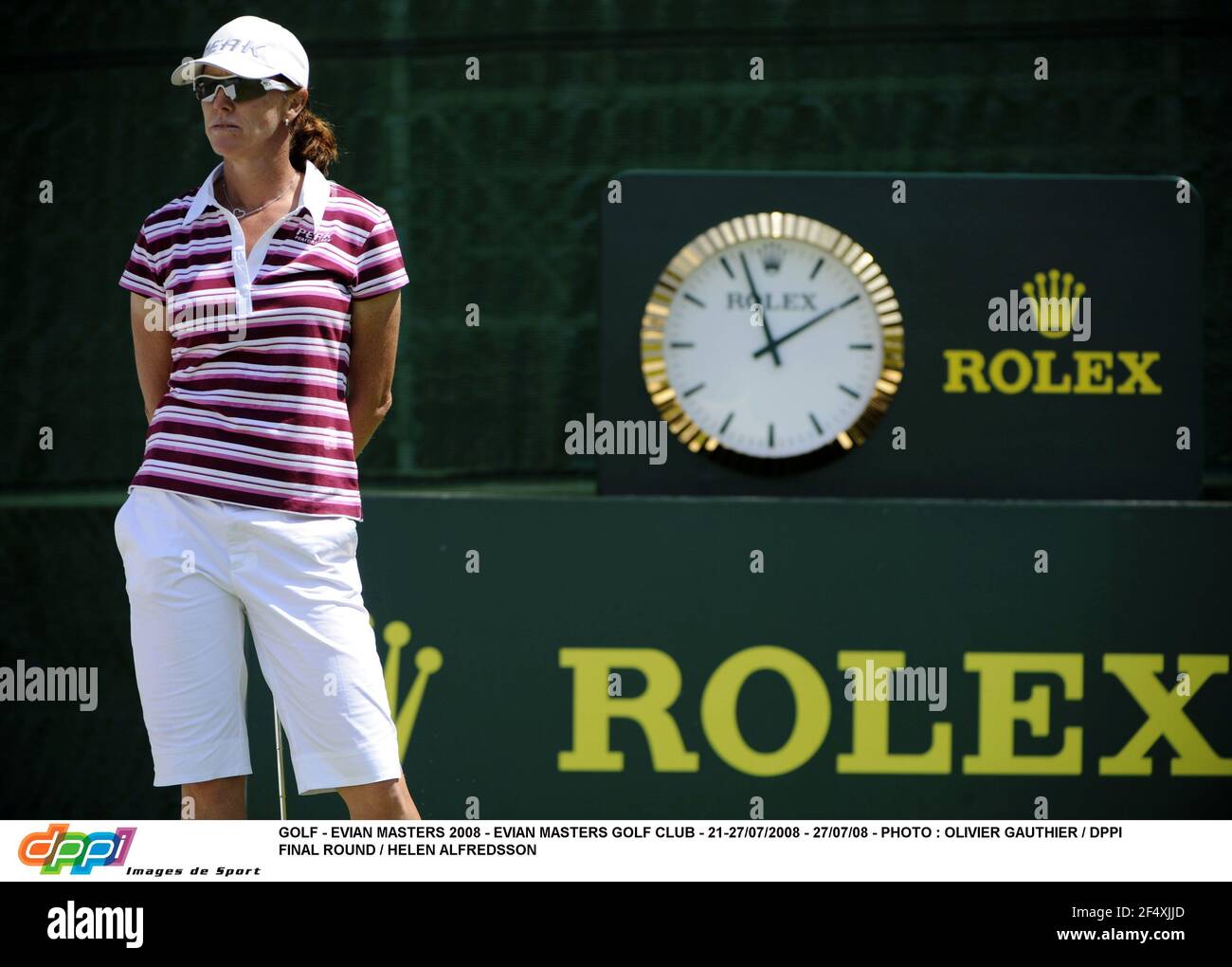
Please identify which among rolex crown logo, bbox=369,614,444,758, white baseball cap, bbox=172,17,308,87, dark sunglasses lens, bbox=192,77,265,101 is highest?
white baseball cap, bbox=172,17,308,87

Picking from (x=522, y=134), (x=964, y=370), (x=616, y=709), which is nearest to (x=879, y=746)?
(x=616, y=709)

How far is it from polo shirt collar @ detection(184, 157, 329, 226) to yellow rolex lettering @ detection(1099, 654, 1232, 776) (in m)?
1.50

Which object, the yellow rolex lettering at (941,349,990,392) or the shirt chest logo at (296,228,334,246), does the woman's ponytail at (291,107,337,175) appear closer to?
the shirt chest logo at (296,228,334,246)

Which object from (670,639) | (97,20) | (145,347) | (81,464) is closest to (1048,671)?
(670,639)

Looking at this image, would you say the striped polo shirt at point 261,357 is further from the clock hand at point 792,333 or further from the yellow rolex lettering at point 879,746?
the yellow rolex lettering at point 879,746

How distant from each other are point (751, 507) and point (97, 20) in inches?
85.2

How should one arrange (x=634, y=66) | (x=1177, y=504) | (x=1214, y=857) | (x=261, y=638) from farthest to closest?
(x=634, y=66) < (x=1177, y=504) < (x=1214, y=857) < (x=261, y=638)

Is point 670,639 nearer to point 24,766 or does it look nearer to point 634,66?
point 634,66

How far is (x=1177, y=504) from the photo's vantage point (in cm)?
249

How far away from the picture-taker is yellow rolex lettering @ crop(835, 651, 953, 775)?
2.49 meters

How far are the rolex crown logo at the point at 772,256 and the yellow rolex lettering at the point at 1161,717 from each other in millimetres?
881

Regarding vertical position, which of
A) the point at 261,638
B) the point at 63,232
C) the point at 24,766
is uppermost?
the point at 63,232

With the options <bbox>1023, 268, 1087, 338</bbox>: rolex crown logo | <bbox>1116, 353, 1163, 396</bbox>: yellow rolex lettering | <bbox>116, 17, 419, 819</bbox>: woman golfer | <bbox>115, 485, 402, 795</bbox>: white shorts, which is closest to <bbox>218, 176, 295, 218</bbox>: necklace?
<bbox>116, 17, 419, 819</bbox>: woman golfer

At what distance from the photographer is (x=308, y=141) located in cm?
198
